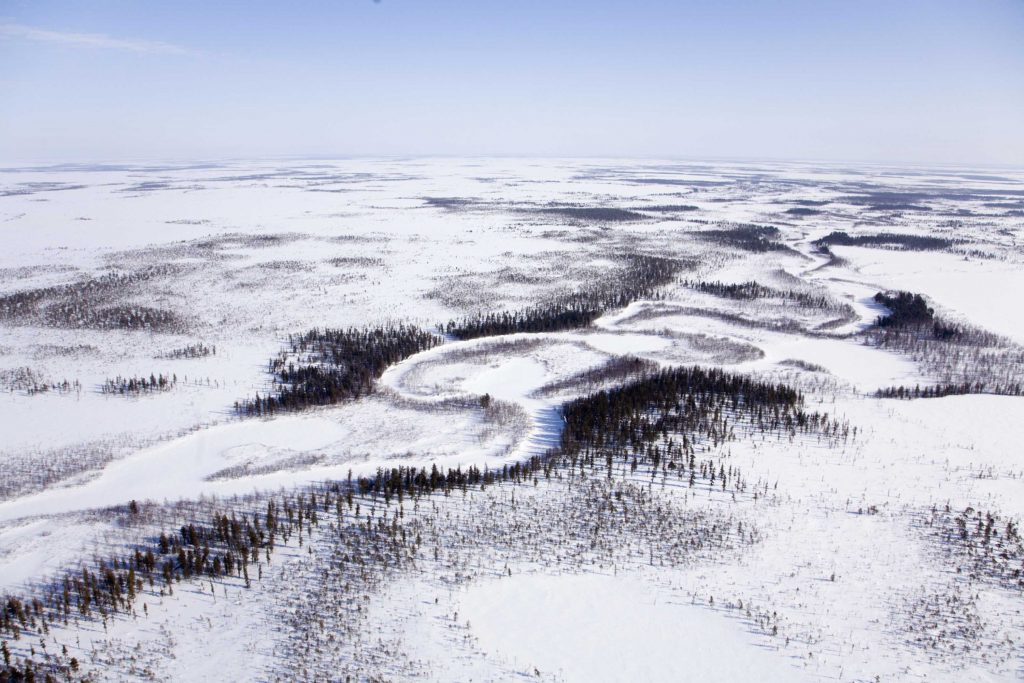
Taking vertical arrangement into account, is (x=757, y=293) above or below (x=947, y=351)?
above

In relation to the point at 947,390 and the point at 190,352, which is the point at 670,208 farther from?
the point at 190,352

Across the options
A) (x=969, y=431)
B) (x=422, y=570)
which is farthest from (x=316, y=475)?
(x=969, y=431)

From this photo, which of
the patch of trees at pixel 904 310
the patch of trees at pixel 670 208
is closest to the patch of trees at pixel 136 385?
the patch of trees at pixel 904 310

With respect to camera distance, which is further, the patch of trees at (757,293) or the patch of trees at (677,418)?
the patch of trees at (757,293)

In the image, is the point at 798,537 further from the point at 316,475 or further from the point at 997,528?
the point at 316,475

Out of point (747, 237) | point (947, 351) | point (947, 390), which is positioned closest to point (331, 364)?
point (947, 390)

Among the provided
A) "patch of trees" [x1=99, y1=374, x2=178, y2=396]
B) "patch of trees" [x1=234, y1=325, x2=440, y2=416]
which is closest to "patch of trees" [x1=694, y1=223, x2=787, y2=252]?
"patch of trees" [x1=234, y1=325, x2=440, y2=416]

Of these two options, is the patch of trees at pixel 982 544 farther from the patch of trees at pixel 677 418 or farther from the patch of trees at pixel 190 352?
the patch of trees at pixel 190 352
